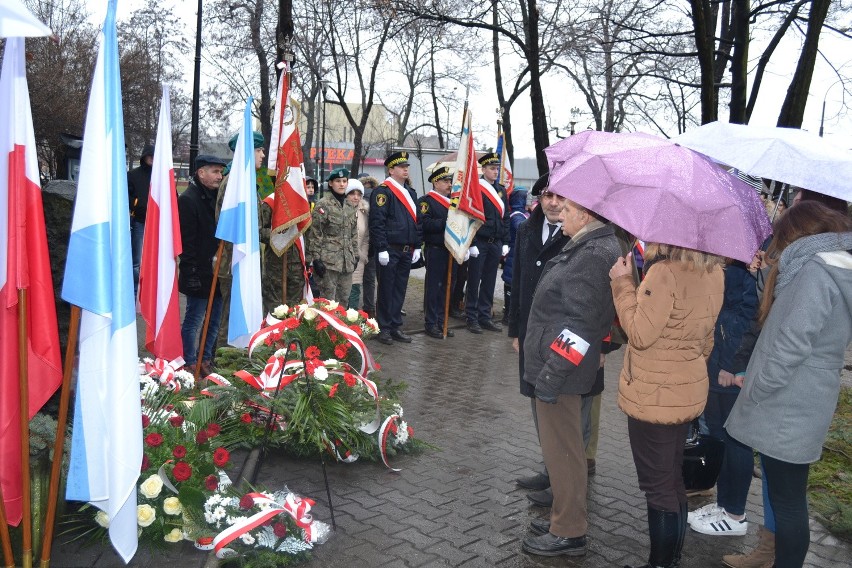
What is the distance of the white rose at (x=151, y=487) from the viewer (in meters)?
4.00

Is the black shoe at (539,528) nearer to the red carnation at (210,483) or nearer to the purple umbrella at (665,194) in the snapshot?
the red carnation at (210,483)

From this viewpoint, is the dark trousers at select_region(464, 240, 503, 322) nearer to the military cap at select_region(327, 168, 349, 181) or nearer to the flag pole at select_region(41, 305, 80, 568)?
the military cap at select_region(327, 168, 349, 181)

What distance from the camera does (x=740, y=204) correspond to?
141 inches

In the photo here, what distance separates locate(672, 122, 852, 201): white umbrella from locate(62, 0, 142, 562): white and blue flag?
2721mm

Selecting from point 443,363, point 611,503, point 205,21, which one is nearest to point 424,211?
point 443,363

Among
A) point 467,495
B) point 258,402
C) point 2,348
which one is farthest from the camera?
point 258,402

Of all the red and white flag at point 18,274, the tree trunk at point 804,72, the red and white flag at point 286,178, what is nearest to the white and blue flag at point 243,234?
the red and white flag at point 286,178

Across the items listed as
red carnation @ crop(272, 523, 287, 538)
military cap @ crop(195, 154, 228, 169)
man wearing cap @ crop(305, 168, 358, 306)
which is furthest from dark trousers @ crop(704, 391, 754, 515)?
man wearing cap @ crop(305, 168, 358, 306)

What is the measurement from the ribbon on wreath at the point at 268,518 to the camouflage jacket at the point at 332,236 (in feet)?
16.5

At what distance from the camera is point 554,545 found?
4.27 meters

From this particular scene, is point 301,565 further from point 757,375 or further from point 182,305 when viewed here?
point 182,305

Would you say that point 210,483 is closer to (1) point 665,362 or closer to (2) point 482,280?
(1) point 665,362

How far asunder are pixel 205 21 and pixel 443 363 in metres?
17.3

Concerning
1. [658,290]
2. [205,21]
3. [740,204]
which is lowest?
[658,290]
